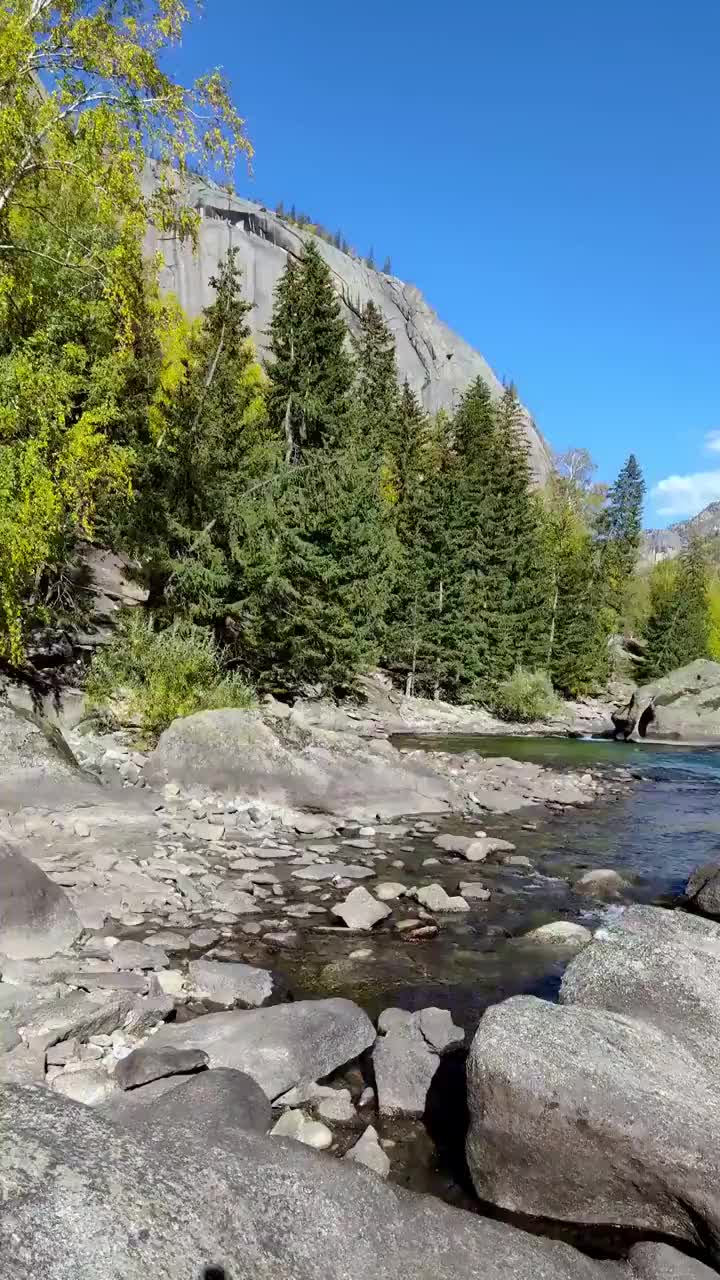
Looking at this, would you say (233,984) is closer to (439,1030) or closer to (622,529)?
(439,1030)

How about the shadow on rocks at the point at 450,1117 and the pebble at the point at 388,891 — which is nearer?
the shadow on rocks at the point at 450,1117

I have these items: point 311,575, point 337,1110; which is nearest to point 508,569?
point 311,575

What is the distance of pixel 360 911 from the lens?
343 inches

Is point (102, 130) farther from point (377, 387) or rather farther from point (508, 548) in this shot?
point (377, 387)

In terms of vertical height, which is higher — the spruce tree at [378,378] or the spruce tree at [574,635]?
the spruce tree at [378,378]

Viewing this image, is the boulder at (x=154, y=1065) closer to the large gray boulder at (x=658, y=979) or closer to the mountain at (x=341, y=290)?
the large gray boulder at (x=658, y=979)

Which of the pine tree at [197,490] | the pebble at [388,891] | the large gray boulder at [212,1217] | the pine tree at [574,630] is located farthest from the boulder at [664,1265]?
the pine tree at [574,630]

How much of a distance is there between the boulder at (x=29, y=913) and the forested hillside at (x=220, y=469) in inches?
153

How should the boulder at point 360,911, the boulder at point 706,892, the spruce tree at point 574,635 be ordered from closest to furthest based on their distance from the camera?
the boulder at point 360,911
the boulder at point 706,892
the spruce tree at point 574,635

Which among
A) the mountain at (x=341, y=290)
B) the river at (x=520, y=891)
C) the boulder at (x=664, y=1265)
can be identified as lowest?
the river at (x=520, y=891)

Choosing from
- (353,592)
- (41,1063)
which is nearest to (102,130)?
(41,1063)

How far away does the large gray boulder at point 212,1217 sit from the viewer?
9.18 feet

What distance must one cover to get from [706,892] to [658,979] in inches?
194

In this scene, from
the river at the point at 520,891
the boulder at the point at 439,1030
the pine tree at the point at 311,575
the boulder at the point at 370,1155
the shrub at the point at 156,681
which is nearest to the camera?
the boulder at the point at 370,1155
